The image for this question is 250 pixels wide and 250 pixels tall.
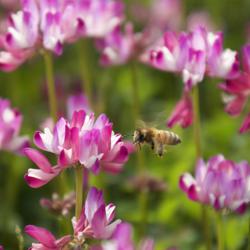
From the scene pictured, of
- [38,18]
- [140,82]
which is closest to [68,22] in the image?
[38,18]

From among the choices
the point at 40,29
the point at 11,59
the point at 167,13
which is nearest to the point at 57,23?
the point at 40,29

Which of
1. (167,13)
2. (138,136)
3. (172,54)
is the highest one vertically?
(167,13)

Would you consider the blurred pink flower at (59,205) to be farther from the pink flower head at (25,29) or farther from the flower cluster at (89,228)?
the flower cluster at (89,228)

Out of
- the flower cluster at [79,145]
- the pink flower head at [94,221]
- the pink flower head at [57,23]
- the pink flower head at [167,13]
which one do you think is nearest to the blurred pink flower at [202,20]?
the pink flower head at [167,13]

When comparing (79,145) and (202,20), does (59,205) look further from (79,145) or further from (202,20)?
(202,20)

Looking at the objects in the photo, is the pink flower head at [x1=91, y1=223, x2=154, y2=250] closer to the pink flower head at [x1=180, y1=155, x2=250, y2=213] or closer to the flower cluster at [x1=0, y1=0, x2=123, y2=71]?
the pink flower head at [x1=180, y1=155, x2=250, y2=213]

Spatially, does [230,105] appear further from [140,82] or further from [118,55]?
[140,82]
